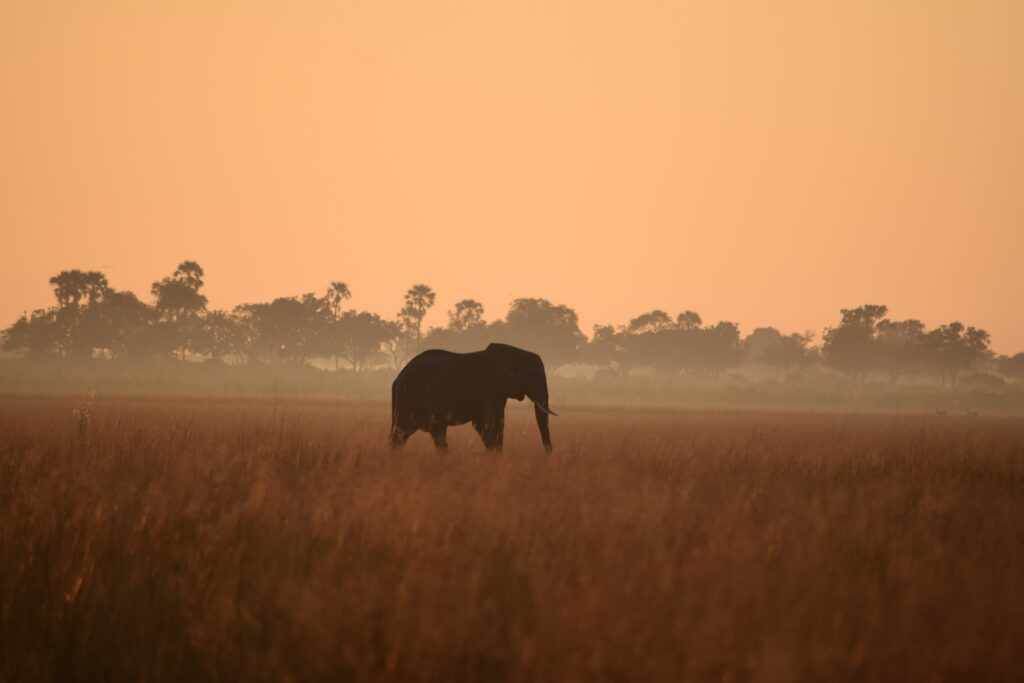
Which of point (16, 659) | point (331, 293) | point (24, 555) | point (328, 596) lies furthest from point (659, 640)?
point (331, 293)

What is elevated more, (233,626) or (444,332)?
(444,332)

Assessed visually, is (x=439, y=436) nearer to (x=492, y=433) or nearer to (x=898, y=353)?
(x=492, y=433)

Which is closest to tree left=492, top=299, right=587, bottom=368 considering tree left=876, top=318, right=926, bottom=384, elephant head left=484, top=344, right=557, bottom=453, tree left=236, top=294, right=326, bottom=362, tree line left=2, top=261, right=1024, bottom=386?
tree line left=2, top=261, right=1024, bottom=386

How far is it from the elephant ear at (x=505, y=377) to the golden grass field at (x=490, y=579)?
16.9ft

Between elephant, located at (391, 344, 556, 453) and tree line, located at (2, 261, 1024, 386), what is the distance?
78013 mm

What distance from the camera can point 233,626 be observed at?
469 cm

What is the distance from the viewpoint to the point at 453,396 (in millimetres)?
15469

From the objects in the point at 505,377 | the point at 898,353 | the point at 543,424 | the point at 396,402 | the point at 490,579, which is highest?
the point at 898,353

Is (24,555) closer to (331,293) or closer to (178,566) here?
(178,566)

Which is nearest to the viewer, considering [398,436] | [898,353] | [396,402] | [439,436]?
[398,436]

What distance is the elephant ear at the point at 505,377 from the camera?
1567 centimetres

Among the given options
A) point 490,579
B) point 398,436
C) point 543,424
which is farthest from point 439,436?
point 490,579

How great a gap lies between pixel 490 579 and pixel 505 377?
1026cm

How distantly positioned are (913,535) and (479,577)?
14.1 feet
